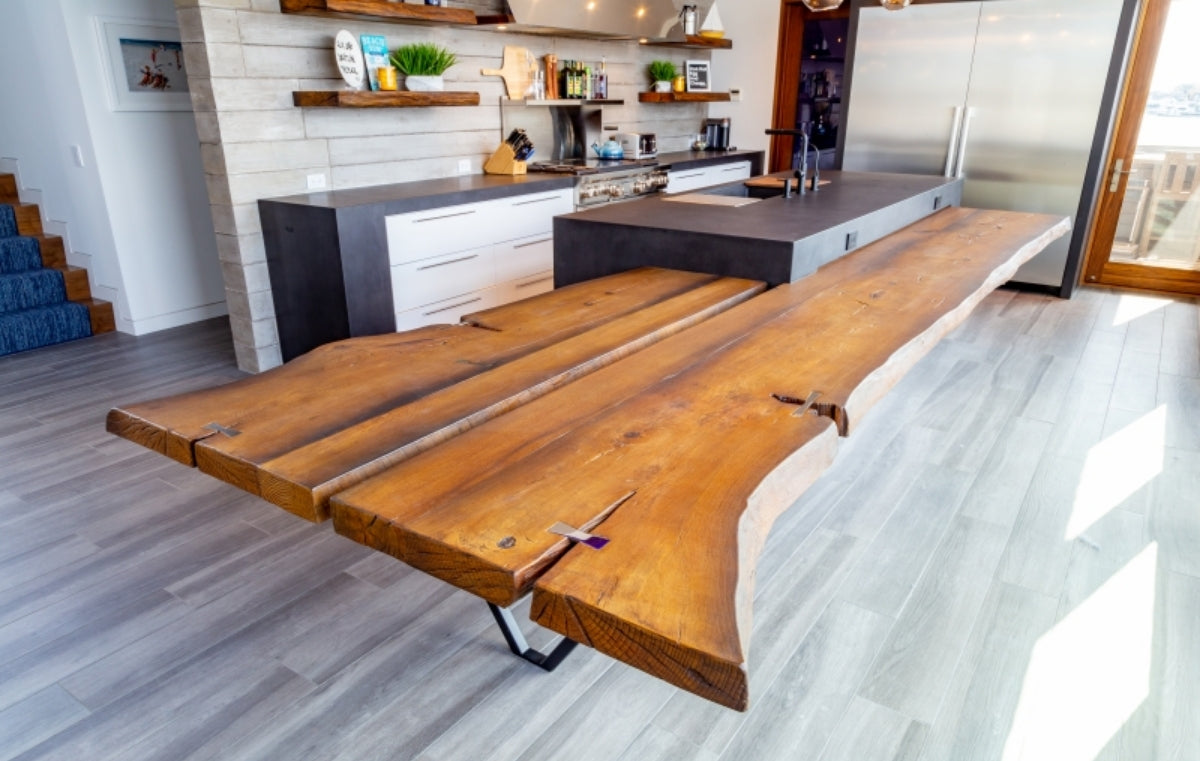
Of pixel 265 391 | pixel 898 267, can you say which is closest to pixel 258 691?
pixel 265 391

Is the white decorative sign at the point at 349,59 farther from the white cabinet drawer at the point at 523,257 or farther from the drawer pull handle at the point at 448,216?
the white cabinet drawer at the point at 523,257

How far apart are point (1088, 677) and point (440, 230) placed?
3195mm

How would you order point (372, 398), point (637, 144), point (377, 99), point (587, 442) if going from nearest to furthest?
point (587, 442), point (372, 398), point (377, 99), point (637, 144)

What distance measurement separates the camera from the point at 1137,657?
1.86 m

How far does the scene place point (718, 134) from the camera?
645 centimetres

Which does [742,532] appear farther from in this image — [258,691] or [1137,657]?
[1137,657]

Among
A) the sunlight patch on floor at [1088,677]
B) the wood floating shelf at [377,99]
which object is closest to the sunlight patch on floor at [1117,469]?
the sunlight patch on floor at [1088,677]

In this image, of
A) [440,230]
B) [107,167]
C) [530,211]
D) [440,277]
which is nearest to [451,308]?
[440,277]

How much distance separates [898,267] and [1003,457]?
911 millimetres

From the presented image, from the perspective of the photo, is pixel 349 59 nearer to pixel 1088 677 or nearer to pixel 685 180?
pixel 685 180

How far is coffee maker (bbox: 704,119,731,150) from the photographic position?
643 cm

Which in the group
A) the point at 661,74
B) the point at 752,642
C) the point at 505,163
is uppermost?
the point at 661,74

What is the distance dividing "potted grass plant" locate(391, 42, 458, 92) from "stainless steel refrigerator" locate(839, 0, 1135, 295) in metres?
3.07

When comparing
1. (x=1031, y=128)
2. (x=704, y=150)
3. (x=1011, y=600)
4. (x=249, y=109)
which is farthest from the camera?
(x=704, y=150)
